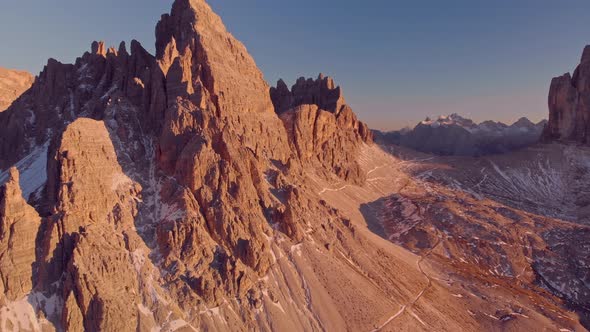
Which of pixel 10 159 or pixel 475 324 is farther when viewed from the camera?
pixel 10 159

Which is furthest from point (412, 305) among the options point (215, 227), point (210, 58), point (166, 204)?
point (210, 58)

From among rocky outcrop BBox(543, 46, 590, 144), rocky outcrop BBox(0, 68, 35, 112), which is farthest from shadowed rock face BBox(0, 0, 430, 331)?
rocky outcrop BBox(543, 46, 590, 144)

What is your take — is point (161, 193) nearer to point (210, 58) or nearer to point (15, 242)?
point (15, 242)

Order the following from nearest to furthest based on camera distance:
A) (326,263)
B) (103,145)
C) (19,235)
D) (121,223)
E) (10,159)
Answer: (19,235), (121,223), (103,145), (326,263), (10,159)

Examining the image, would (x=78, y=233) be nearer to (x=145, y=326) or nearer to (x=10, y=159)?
(x=145, y=326)

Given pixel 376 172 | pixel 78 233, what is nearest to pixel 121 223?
pixel 78 233

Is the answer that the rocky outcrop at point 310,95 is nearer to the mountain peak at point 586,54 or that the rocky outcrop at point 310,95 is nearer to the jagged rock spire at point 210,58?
the jagged rock spire at point 210,58

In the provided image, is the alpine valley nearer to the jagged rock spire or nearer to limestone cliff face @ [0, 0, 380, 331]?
limestone cliff face @ [0, 0, 380, 331]
